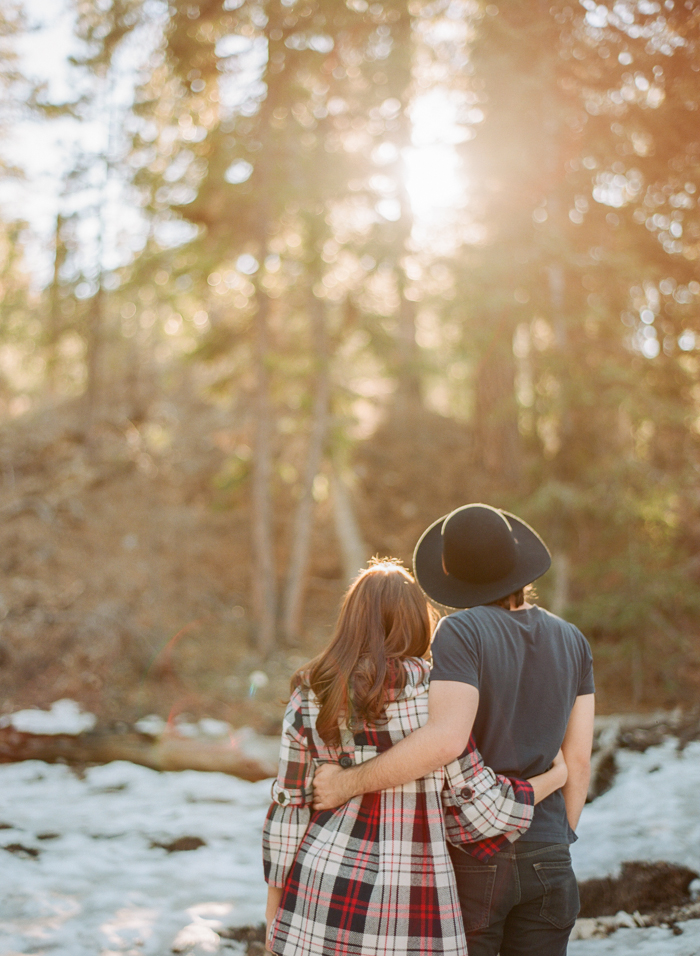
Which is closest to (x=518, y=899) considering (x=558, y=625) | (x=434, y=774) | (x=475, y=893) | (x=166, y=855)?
(x=475, y=893)

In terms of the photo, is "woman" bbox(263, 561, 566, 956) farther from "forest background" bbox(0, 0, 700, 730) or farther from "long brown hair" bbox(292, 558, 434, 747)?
"forest background" bbox(0, 0, 700, 730)

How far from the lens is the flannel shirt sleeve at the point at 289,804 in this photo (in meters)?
2.33

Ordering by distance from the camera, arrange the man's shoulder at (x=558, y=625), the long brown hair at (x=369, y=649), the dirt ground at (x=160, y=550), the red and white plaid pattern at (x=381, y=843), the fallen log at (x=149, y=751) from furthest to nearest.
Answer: the dirt ground at (x=160, y=550)
the fallen log at (x=149, y=751)
the man's shoulder at (x=558, y=625)
the long brown hair at (x=369, y=649)
the red and white plaid pattern at (x=381, y=843)

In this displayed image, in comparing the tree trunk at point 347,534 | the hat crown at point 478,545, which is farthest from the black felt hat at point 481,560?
the tree trunk at point 347,534

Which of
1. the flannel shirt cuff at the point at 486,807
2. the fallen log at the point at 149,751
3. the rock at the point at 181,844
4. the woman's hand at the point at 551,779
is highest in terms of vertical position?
the fallen log at the point at 149,751

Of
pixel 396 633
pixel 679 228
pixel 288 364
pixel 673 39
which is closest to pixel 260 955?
pixel 396 633

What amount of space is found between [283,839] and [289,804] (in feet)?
0.38

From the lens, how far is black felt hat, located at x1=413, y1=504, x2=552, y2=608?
235 centimetres

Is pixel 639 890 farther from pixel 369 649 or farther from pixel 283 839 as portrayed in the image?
pixel 369 649

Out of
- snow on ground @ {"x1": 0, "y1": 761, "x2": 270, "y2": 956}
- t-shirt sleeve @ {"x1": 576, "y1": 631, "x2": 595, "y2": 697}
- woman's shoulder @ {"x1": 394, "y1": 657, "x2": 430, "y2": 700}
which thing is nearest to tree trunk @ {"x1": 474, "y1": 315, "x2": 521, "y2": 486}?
snow on ground @ {"x1": 0, "y1": 761, "x2": 270, "y2": 956}

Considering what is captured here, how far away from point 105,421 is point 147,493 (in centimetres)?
203

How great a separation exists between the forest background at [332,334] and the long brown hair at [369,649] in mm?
4501

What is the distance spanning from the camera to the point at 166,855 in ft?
15.5

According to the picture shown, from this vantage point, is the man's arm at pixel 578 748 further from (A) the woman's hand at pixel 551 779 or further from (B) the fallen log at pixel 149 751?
(B) the fallen log at pixel 149 751
